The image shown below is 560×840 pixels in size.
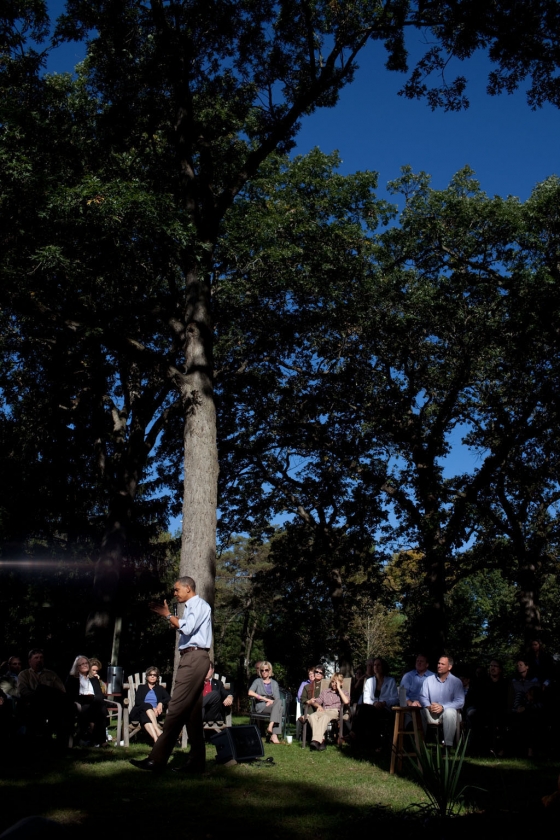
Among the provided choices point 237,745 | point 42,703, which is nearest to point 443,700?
point 237,745

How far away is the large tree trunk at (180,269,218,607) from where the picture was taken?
28.6ft

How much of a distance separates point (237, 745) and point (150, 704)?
2.44 metres

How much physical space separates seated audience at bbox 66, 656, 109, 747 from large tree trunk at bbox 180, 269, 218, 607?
7.73ft

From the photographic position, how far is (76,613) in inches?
897

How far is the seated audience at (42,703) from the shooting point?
8.53 meters

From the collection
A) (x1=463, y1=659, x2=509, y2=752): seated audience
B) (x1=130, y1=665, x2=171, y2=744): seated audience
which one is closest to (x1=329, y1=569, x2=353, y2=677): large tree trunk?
(x1=463, y1=659, x2=509, y2=752): seated audience

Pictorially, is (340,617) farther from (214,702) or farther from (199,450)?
(199,450)

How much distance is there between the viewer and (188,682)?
642 centimetres

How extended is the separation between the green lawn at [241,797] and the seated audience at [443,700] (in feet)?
2.56

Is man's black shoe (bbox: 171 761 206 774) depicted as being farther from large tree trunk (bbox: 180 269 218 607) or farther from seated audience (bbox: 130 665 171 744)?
seated audience (bbox: 130 665 171 744)

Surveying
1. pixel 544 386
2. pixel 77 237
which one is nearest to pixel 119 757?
pixel 77 237

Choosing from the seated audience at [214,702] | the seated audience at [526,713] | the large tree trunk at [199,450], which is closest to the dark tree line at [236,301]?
the large tree trunk at [199,450]

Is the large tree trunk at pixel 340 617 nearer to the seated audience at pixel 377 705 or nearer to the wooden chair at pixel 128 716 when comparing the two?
the wooden chair at pixel 128 716

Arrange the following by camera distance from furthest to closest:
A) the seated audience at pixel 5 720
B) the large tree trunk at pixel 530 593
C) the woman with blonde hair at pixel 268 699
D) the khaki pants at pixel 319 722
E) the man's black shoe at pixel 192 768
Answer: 1. the large tree trunk at pixel 530 593
2. the woman with blonde hair at pixel 268 699
3. the khaki pants at pixel 319 722
4. the seated audience at pixel 5 720
5. the man's black shoe at pixel 192 768
